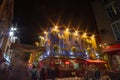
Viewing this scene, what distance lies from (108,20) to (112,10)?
168cm

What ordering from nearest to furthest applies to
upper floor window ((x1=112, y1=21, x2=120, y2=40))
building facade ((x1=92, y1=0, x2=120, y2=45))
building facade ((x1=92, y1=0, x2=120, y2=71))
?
building facade ((x1=92, y1=0, x2=120, y2=71)) → upper floor window ((x1=112, y1=21, x2=120, y2=40)) → building facade ((x1=92, y1=0, x2=120, y2=45))

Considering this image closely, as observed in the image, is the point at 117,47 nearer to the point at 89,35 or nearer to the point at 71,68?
the point at 71,68

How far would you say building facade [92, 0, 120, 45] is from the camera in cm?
1623

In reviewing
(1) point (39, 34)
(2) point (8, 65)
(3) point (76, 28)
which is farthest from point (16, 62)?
(3) point (76, 28)

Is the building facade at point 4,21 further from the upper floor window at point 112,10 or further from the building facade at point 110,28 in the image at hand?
the upper floor window at point 112,10

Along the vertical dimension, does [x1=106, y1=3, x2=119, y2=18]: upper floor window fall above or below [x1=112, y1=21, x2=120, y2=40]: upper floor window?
above

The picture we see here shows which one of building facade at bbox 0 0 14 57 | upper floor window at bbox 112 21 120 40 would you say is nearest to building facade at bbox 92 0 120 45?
upper floor window at bbox 112 21 120 40

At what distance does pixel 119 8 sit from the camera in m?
16.1

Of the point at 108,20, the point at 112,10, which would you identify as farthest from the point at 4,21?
the point at 112,10

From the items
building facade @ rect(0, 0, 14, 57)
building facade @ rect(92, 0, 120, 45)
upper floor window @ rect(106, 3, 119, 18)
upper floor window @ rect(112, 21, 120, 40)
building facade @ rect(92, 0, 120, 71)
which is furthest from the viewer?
upper floor window @ rect(106, 3, 119, 18)

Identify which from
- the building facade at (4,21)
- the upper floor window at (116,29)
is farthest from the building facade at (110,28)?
the building facade at (4,21)

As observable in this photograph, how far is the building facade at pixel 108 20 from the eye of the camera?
53.3 feet

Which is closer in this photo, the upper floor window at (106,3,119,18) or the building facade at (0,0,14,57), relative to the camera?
the building facade at (0,0,14,57)

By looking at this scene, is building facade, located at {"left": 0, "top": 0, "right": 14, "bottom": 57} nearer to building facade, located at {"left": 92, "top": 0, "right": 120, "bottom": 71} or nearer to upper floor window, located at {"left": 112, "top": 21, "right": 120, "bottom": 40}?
building facade, located at {"left": 92, "top": 0, "right": 120, "bottom": 71}
